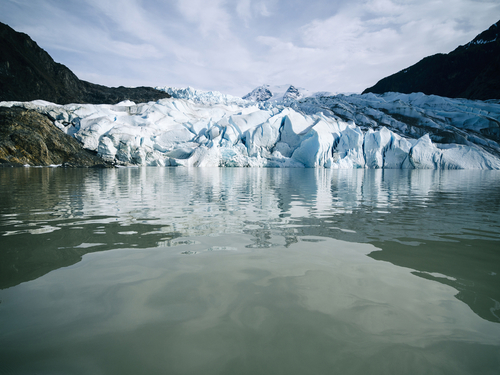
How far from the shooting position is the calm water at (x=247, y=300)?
50.9 inches

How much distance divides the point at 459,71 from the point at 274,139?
76935mm

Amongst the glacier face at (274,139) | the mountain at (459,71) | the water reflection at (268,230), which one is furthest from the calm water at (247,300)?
the mountain at (459,71)

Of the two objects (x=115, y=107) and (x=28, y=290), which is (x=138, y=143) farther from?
(x=28, y=290)

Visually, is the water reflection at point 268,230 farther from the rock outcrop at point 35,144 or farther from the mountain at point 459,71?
the mountain at point 459,71

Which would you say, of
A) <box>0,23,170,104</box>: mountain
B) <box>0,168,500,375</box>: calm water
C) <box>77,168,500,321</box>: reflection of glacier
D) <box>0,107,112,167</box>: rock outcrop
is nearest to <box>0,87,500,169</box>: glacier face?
<box>0,107,112,167</box>: rock outcrop

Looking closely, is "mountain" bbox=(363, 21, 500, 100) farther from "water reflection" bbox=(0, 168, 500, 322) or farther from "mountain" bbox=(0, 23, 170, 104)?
"mountain" bbox=(0, 23, 170, 104)

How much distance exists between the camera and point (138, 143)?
108ft

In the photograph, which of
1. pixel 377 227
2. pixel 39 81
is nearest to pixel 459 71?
pixel 377 227

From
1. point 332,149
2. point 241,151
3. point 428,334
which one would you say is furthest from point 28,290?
point 332,149

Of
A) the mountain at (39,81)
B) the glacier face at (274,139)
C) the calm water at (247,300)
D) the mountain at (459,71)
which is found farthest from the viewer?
the mountain at (459,71)

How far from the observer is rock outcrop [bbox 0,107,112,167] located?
78.7 feet

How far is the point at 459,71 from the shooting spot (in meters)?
77.4

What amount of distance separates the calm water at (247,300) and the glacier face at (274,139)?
30211 millimetres

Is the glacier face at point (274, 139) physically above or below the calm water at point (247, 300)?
above
